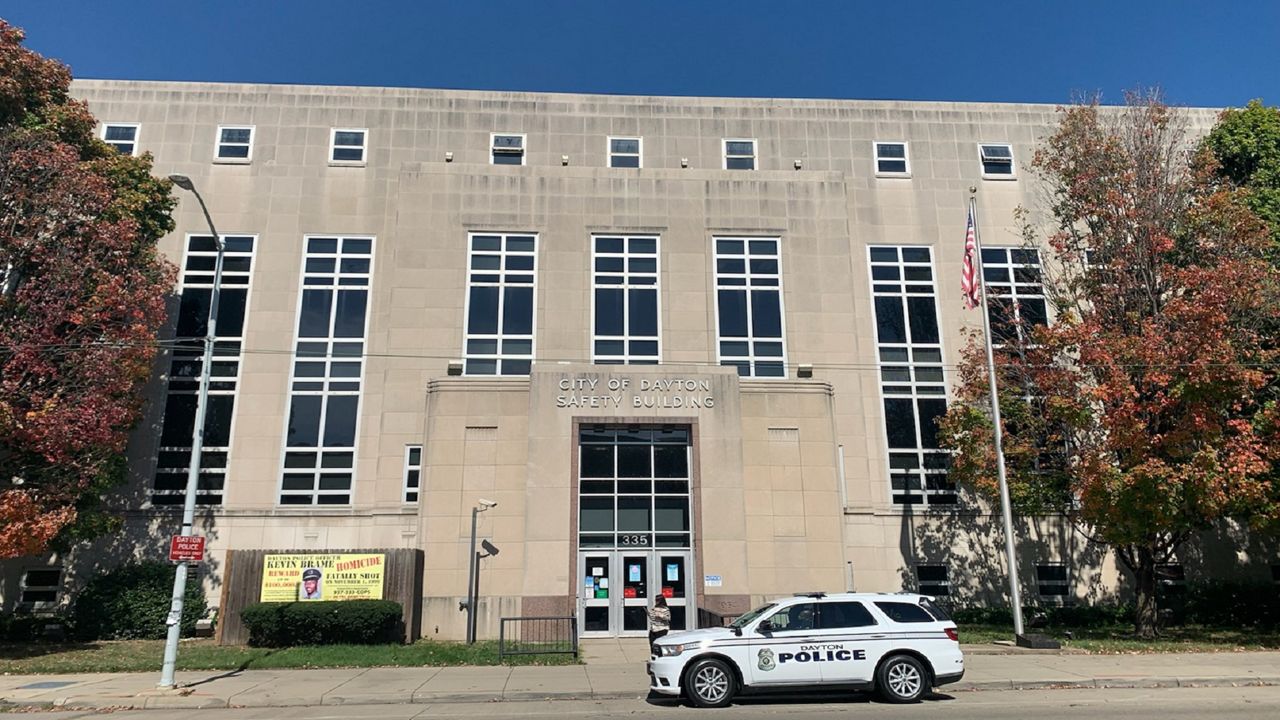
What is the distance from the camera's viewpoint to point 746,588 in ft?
73.4

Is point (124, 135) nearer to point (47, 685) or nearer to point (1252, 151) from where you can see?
point (47, 685)

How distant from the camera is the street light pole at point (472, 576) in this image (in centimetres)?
2192

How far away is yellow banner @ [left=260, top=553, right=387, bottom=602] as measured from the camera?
21547 millimetres

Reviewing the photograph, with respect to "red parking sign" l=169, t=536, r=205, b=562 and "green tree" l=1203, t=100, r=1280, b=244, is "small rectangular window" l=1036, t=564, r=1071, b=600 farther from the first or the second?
"red parking sign" l=169, t=536, r=205, b=562

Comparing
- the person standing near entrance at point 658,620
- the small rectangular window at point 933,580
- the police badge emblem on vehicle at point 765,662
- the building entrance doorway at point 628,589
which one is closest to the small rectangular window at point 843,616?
the police badge emblem on vehicle at point 765,662

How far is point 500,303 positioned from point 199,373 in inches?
428

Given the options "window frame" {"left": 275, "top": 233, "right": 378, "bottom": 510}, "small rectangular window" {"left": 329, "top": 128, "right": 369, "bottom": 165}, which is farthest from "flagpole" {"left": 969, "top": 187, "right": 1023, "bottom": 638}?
"small rectangular window" {"left": 329, "top": 128, "right": 369, "bottom": 165}

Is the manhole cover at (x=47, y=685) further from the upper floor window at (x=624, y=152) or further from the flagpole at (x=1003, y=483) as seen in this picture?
the upper floor window at (x=624, y=152)

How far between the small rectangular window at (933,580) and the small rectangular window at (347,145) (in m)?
25.4

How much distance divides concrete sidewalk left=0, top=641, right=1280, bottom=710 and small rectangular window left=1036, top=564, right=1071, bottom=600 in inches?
380

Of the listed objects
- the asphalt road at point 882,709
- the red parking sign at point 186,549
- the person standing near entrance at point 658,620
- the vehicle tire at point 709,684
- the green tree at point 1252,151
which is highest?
the green tree at point 1252,151

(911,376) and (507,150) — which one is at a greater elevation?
(507,150)

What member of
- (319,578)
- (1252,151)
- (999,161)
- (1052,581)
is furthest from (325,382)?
(1252,151)

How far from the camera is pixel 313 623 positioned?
20672mm
